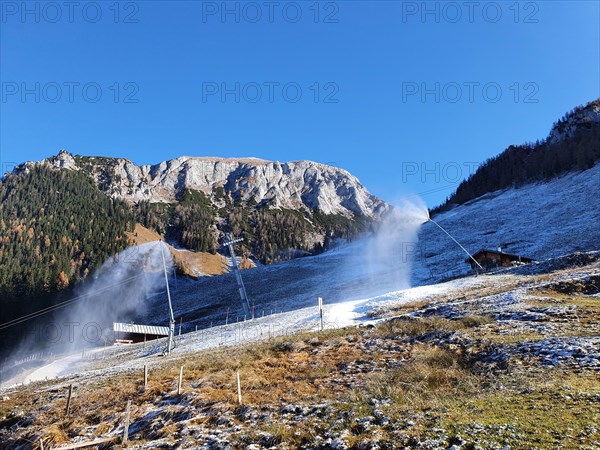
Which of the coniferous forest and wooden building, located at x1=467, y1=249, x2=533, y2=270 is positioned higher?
the coniferous forest

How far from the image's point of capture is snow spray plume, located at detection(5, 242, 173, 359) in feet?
264

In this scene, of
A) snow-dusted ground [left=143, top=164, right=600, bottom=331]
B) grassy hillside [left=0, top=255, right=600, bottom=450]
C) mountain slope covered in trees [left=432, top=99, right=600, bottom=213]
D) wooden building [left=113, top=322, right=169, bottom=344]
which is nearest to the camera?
grassy hillside [left=0, top=255, right=600, bottom=450]

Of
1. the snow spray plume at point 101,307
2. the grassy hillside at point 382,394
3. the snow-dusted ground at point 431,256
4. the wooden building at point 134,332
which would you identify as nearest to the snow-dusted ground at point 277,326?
the wooden building at point 134,332

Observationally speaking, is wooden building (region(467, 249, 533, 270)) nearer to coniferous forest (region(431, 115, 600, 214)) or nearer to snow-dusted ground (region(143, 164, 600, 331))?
snow-dusted ground (region(143, 164, 600, 331))

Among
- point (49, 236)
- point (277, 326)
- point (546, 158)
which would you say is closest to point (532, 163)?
point (546, 158)

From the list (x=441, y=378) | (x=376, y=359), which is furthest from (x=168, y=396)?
(x=441, y=378)

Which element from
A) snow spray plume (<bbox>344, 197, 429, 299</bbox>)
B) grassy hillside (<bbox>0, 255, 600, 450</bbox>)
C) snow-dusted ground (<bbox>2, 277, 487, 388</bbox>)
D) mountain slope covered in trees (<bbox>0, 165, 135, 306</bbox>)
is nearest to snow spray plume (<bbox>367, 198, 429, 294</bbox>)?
snow spray plume (<bbox>344, 197, 429, 299</bbox>)

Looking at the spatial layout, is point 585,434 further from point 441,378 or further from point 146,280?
point 146,280

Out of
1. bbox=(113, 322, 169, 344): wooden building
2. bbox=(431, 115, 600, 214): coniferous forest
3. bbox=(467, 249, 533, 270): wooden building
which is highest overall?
bbox=(431, 115, 600, 214): coniferous forest

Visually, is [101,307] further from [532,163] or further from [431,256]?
[532,163]

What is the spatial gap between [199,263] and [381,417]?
556 feet

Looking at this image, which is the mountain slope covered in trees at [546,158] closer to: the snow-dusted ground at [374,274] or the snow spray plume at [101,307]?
the snow-dusted ground at [374,274]

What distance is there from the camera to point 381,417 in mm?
11391

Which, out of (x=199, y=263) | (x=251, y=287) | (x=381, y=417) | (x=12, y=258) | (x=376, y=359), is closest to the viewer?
(x=381, y=417)
